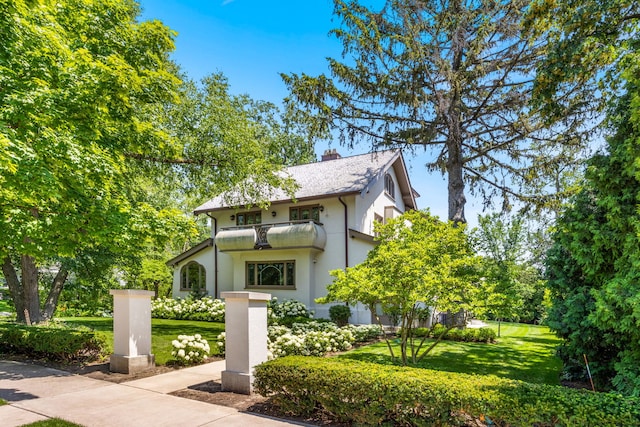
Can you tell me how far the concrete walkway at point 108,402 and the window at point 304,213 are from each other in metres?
11.9

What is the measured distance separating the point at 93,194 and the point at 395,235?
6.80 metres

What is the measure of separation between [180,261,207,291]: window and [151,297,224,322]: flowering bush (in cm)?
177

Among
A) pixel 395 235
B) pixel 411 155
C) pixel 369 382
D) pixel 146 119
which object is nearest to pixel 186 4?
pixel 146 119

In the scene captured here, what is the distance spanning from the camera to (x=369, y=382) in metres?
4.92

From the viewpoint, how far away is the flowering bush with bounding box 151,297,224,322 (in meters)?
18.8

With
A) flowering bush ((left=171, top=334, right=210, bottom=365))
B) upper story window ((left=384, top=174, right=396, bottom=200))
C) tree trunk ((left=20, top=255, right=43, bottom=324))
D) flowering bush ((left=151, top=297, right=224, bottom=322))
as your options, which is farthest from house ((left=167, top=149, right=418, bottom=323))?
flowering bush ((left=171, top=334, right=210, bottom=365))

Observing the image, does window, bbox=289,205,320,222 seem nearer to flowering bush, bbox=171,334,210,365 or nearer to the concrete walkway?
flowering bush, bbox=171,334,210,365

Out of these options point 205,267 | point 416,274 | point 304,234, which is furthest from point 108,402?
point 205,267

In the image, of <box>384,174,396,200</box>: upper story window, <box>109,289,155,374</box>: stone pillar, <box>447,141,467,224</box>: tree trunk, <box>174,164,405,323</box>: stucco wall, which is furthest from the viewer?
<box>384,174,396,200</box>: upper story window

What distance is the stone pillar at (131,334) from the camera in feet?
26.3

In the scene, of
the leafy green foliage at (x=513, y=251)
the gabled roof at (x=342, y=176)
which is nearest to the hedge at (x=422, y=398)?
the leafy green foliage at (x=513, y=251)

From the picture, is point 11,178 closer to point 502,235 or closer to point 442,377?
point 442,377

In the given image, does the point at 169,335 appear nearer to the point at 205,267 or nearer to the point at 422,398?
the point at 205,267

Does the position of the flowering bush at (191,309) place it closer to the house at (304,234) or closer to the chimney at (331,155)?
the house at (304,234)
